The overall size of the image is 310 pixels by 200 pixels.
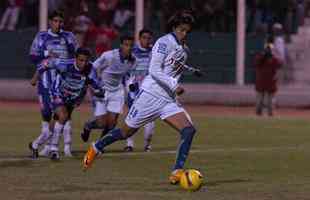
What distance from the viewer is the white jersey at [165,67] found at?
45.9ft

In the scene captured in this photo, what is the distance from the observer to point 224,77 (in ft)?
117

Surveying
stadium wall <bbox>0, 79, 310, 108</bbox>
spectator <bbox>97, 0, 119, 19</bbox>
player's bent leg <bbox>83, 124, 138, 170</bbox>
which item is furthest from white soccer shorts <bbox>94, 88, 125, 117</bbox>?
spectator <bbox>97, 0, 119, 19</bbox>

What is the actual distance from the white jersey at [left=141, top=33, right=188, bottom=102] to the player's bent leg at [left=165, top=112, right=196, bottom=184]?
26 cm

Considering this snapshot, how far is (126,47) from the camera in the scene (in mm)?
19188

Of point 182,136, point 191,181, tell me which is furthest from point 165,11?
point 191,181

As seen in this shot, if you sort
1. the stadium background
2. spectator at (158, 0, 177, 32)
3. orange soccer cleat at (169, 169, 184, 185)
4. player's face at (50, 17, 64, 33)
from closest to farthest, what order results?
orange soccer cleat at (169, 169, 184, 185) < player's face at (50, 17, 64, 33) < the stadium background < spectator at (158, 0, 177, 32)

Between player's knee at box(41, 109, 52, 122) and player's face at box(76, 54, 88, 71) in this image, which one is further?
player's knee at box(41, 109, 52, 122)

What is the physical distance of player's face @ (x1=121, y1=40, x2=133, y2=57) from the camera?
755 inches

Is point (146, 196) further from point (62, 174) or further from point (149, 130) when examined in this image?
point (149, 130)

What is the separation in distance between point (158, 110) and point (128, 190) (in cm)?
122

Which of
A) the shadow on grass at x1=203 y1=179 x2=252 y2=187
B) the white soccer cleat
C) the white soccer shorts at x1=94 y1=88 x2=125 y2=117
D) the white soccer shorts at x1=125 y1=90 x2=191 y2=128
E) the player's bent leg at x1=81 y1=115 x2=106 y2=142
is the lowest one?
the player's bent leg at x1=81 y1=115 x2=106 y2=142

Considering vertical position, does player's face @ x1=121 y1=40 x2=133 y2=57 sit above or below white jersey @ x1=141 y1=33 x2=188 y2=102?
below

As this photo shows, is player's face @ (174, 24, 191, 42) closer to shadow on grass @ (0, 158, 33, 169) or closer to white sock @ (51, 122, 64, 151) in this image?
shadow on grass @ (0, 158, 33, 169)

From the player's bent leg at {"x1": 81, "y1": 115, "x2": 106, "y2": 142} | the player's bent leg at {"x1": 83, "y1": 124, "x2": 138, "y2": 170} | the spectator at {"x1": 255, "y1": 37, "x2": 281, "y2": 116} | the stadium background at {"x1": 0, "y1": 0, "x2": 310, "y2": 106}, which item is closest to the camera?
the player's bent leg at {"x1": 83, "y1": 124, "x2": 138, "y2": 170}
